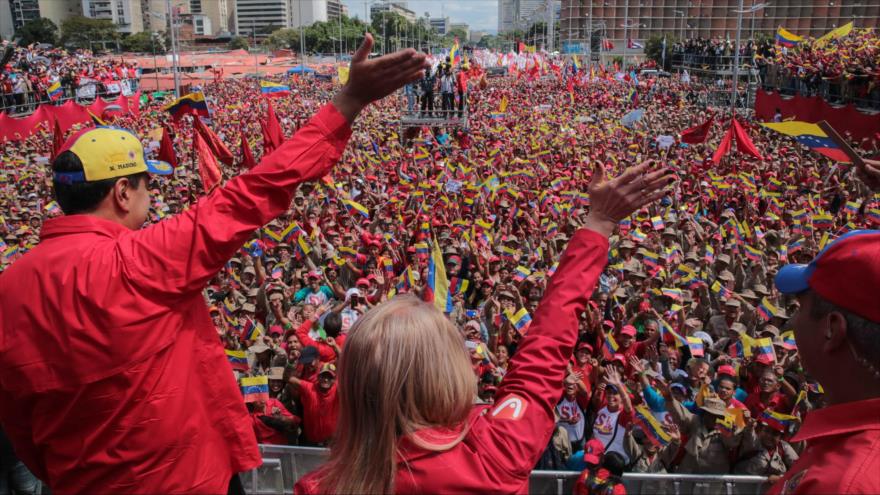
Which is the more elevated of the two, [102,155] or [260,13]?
[260,13]

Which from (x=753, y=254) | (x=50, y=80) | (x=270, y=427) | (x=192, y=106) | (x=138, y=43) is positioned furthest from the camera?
(x=138, y=43)

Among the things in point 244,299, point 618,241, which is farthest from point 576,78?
point 244,299

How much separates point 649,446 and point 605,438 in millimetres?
302

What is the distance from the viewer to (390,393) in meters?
1.34

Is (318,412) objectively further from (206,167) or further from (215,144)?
(215,144)

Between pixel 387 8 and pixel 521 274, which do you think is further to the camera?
pixel 387 8

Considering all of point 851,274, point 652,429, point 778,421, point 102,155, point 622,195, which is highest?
point 102,155

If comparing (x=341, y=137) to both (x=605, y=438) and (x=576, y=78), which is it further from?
(x=576, y=78)

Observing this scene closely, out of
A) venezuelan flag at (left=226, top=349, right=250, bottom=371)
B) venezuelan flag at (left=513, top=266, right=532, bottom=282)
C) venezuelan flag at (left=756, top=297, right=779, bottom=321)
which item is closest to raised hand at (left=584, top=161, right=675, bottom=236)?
venezuelan flag at (left=226, top=349, right=250, bottom=371)

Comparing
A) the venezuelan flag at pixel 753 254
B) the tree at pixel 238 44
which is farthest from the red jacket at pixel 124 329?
the tree at pixel 238 44

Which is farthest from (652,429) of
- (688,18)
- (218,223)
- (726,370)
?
(688,18)

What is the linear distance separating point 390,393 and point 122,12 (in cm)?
14594

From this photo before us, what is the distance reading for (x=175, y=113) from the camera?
49.4 feet

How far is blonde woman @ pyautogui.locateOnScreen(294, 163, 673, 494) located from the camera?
1.34 metres
